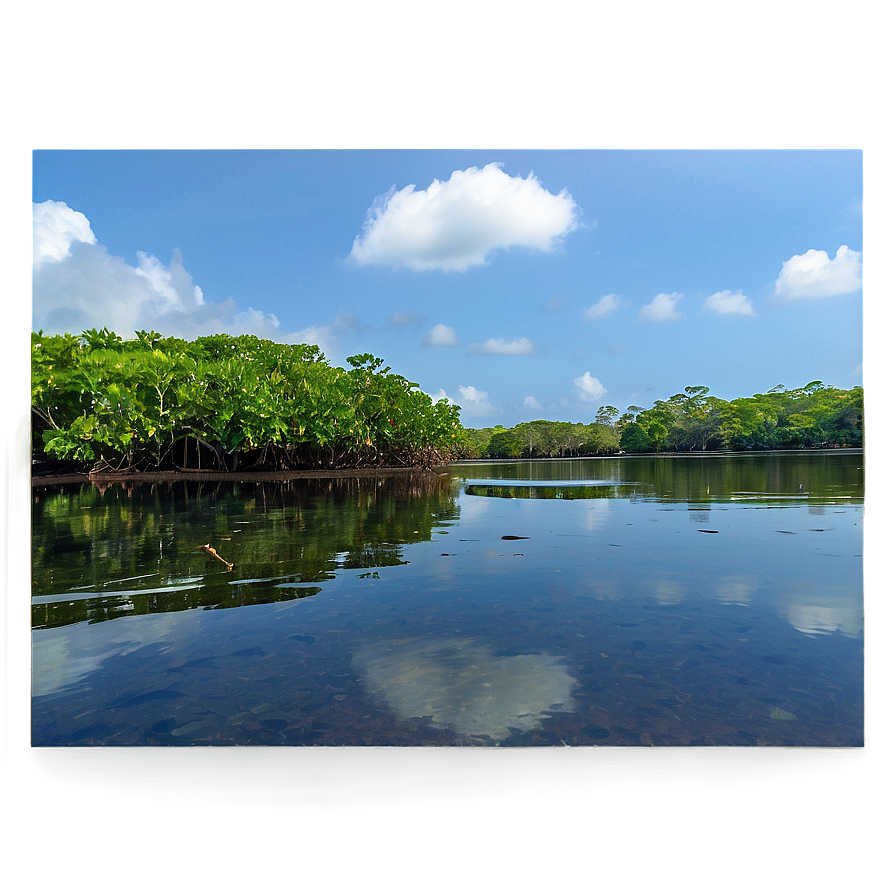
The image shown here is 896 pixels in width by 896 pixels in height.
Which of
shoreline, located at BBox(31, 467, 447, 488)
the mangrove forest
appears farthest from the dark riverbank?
the mangrove forest

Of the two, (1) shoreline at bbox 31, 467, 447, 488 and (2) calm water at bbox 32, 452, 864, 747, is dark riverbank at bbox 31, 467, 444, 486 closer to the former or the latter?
(1) shoreline at bbox 31, 467, 447, 488

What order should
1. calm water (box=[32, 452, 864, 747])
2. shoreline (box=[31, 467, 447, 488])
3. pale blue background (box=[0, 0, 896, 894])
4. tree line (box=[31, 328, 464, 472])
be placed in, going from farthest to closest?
shoreline (box=[31, 467, 447, 488]), tree line (box=[31, 328, 464, 472]), calm water (box=[32, 452, 864, 747]), pale blue background (box=[0, 0, 896, 894])

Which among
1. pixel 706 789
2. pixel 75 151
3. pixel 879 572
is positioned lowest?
pixel 706 789

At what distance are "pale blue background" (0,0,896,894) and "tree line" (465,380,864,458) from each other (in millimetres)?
3250

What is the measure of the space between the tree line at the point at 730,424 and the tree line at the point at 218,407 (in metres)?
7.49

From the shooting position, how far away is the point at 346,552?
4.95m

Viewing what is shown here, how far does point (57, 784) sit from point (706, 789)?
199 centimetres

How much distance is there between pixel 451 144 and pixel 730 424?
19.6 feet

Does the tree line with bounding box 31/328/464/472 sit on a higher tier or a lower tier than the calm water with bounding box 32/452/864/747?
higher

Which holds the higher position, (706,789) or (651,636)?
(651,636)

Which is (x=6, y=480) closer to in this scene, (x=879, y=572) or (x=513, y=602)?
(x=513, y=602)

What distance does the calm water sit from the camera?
208 centimetres

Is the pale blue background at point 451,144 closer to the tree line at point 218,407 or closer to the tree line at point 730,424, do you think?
the tree line at point 730,424

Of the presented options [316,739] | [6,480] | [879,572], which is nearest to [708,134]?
[879,572]
